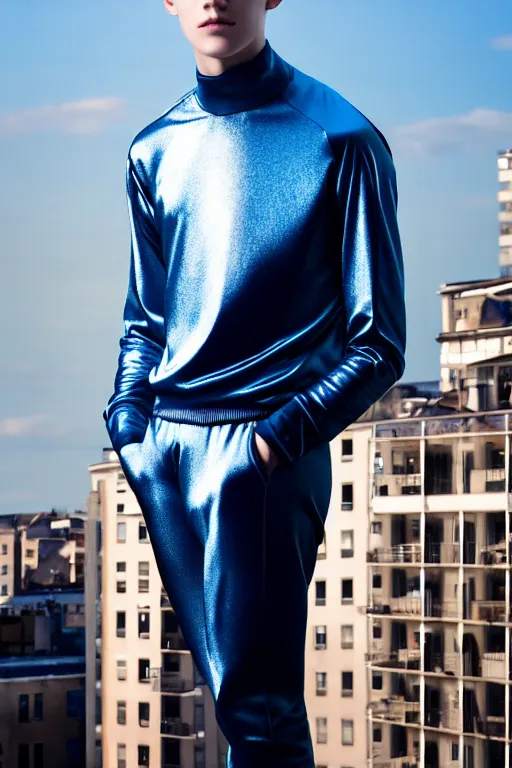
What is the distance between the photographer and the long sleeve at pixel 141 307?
56.2 inches

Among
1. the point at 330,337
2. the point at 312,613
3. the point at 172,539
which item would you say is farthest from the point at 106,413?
the point at 312,613

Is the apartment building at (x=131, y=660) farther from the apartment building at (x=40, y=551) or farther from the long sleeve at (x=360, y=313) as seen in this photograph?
the long sleeve at (x=360, y=313)

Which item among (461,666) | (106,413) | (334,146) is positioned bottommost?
(461,666)

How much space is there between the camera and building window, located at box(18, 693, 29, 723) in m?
3.31

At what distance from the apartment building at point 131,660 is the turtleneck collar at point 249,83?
1.66 metres

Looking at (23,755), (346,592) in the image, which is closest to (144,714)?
(23,755)

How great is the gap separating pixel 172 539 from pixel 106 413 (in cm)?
15

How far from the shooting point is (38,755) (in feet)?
10.4

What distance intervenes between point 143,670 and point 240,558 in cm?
194

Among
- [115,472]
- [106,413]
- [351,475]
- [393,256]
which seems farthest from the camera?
[351,475]

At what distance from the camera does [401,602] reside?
131 inches

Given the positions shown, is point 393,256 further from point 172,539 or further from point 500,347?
point 500,347

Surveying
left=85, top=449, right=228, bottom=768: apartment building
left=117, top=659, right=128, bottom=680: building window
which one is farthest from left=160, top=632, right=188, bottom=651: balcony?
left=117, top=659, right=128, bottom=680: building window

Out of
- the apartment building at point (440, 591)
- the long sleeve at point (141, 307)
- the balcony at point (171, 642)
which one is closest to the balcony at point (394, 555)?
the apartment building at point (440, 591)
